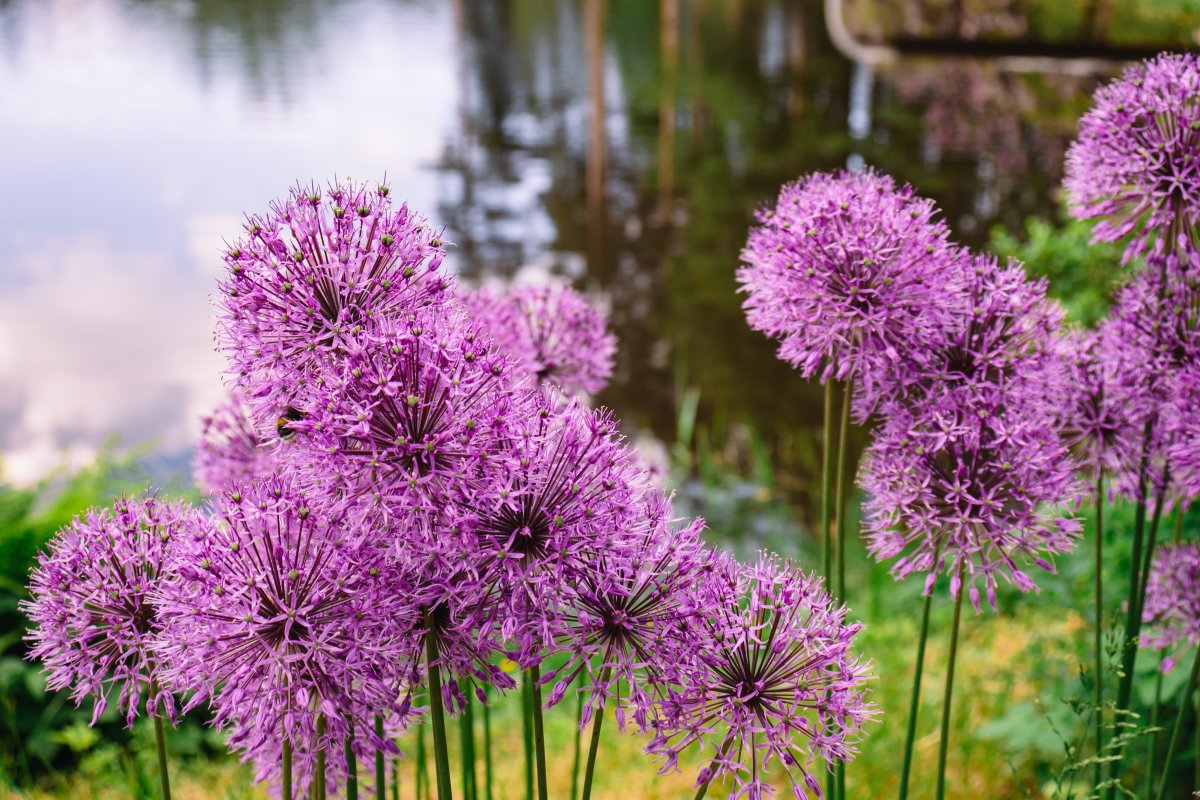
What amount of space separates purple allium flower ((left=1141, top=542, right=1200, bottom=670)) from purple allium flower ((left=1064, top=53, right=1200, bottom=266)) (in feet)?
3.67

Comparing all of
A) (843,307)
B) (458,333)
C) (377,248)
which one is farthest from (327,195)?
(843,307)

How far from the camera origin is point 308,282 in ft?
6.81

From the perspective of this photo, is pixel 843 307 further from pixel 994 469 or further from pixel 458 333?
pixel 458 333

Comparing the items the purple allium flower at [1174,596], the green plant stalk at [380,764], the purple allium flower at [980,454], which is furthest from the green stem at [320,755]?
the purple allium flower at [1174,596]

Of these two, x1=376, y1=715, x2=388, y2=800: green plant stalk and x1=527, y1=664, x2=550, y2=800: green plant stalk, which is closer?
x1=527, y1=664, x2=550, y2=800: green plant stalk

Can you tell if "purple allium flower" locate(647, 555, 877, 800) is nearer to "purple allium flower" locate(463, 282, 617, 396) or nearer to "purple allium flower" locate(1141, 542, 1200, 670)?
"purple allium flower" locate(463, 282, 617, 396)

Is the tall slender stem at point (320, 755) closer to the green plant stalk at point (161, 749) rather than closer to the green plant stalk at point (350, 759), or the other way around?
the green plant stalk at point (350, 759)

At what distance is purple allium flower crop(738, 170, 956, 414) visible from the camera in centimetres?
257

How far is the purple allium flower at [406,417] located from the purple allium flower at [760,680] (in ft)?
1.86

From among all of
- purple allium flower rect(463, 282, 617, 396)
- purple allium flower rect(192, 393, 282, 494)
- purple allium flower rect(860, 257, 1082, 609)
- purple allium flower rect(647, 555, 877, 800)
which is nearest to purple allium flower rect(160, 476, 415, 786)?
purple allium flower rect(647, 555, 877, 800)

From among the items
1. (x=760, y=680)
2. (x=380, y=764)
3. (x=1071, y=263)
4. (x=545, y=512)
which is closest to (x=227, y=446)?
(x=380, y=764)

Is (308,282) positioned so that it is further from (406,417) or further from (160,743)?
(160,743)

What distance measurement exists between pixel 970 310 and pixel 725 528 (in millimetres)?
6991

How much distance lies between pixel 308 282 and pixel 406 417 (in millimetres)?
375
